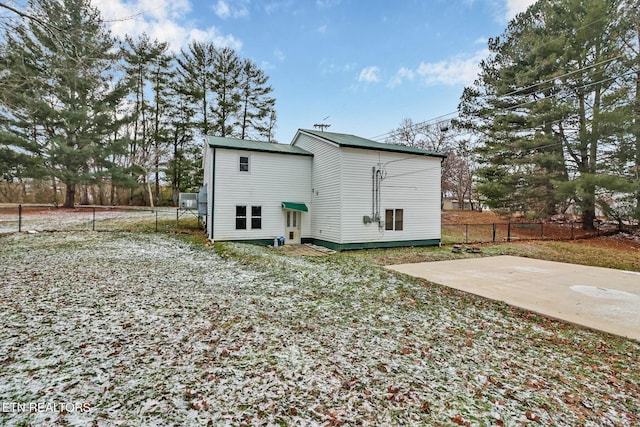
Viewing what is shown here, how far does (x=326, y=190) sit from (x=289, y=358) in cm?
955

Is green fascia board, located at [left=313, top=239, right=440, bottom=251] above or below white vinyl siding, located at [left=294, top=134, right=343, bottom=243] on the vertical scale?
below

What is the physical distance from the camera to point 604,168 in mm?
15766

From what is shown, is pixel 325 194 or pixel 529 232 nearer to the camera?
pixel 325 194

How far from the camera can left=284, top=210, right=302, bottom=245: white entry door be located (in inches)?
518

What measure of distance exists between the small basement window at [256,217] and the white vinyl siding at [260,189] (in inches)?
2.4

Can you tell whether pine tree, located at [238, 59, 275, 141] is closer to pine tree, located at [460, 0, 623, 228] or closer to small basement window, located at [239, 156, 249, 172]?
small basement window, located at [239, 156, 249, 172]

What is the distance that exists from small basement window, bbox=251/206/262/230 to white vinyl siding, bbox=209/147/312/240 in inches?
2.4

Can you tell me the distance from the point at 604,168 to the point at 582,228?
A: 162 inches

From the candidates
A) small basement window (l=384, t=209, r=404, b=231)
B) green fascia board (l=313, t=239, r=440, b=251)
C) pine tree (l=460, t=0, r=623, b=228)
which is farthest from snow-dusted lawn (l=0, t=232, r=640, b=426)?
pine tree (l=460, t=0, r=623, b=228)

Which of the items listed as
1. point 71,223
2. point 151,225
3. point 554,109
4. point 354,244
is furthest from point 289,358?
point 554,109

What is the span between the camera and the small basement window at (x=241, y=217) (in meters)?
12.2

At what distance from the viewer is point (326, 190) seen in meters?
12.4

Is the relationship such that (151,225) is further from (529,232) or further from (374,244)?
(529,232)

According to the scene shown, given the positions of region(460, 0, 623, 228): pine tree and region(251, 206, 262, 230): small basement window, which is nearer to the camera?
region(251, 206, 262, 230): small basement window
